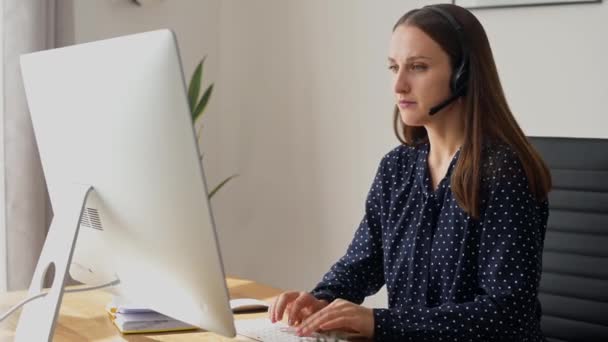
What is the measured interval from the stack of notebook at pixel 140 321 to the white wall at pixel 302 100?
1.30 meters

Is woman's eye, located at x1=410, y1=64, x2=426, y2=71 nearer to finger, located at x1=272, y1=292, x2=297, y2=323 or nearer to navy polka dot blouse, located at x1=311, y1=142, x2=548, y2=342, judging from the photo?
navy polka dot blouse, located at x1=311, y1=142, x2=548, y2=342

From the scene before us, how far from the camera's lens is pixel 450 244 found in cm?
149

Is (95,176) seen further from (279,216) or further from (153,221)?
(279,216)

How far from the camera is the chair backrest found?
162 centimetres

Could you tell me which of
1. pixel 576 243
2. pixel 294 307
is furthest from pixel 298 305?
pixel 576 243

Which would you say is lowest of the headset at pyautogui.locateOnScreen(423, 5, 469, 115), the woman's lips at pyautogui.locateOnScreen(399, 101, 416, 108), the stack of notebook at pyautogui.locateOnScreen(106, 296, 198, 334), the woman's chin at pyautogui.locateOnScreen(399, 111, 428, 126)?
the stack of notebook at pyautogui.locateOnScreen(106, 296, 198, 334)

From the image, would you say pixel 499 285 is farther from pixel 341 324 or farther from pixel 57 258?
pixel 57 258

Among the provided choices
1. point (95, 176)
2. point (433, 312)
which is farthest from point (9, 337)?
point (433, 312)

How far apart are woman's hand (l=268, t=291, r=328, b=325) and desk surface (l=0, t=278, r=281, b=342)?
0.28 feet

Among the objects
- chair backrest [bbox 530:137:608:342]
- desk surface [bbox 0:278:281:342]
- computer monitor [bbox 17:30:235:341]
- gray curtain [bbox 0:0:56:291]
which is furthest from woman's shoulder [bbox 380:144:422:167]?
gray curtain [bbox 0:0:56:291]

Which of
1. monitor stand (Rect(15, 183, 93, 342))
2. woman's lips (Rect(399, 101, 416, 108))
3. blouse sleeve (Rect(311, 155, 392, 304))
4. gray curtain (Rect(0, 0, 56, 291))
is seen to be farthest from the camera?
gray curtain (Rect(0, 0, 56, 291))

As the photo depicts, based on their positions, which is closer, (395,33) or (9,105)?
(395,33)

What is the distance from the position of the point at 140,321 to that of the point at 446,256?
0.54 meters

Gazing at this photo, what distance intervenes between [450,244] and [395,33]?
398 mm
